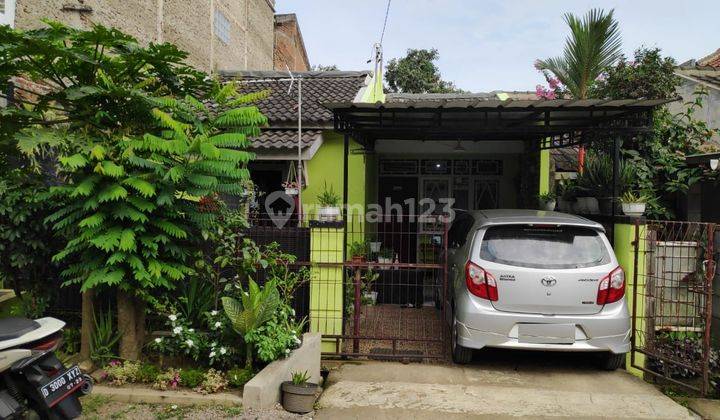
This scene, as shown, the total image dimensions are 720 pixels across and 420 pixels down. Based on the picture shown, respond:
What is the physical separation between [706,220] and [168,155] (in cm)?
820

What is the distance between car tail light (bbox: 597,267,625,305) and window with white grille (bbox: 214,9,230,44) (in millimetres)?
16478

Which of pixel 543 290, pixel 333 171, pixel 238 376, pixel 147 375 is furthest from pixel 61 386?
pixel 333 171

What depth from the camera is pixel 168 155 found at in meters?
4.44

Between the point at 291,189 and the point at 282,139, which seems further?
the point at 282,139

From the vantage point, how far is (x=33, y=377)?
318 centimetres

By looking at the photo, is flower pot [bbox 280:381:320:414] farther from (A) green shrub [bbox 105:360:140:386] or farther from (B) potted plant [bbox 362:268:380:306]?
(B) potted plant [bbox 362:268:380:306]

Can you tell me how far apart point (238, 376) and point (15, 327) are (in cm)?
176

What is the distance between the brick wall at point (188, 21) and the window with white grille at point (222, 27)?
0.18 meters

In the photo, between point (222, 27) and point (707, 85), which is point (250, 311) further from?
point (222, 27)

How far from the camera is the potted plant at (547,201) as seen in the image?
819 centimetres

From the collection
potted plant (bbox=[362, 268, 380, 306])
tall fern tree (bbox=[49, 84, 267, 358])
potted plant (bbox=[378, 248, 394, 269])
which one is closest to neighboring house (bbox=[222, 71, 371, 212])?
potted plant (bbox=[378, 248, 394, 269])

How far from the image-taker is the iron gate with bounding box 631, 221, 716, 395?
552cm

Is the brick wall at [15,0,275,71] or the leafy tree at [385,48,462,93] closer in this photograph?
the brick wall at [15,0,275,71]

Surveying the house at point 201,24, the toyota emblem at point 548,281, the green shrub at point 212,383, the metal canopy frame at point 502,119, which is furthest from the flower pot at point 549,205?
the green shrub at point 212,383
